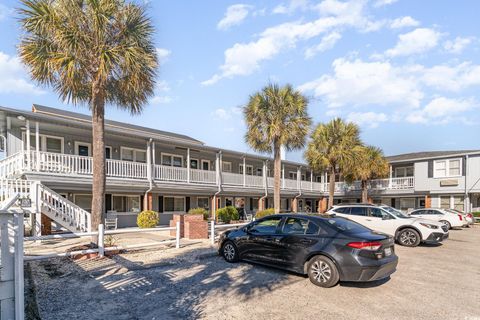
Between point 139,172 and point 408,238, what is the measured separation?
1428cm

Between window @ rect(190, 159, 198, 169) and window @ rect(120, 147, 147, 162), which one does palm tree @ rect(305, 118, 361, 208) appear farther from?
window @ rect(120, 147, 147, 162)

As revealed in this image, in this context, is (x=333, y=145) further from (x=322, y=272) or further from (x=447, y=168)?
(x=322, y=272)

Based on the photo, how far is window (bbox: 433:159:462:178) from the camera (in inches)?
1039

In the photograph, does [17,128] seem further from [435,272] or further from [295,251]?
[435,272]

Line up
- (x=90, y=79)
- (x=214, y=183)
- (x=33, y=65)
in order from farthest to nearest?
(x=214, y=183) → (x=90, y=79) → (x=33, y=65)

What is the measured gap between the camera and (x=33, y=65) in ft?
32.5

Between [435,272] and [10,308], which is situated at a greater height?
[10,308]

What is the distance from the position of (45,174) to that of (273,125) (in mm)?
12004

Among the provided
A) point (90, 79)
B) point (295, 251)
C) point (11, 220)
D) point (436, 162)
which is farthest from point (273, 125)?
point (436, 162)

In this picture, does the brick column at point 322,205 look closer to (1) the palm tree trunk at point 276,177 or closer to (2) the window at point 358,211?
(1) the palm tree trunk at point 276,177

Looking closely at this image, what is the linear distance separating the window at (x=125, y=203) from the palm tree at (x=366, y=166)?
641 inches

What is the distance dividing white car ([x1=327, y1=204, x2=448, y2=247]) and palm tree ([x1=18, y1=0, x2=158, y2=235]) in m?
11.1

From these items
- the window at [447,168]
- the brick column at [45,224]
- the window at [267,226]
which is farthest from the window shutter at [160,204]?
the window at [447,168]

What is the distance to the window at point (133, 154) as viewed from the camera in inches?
794
